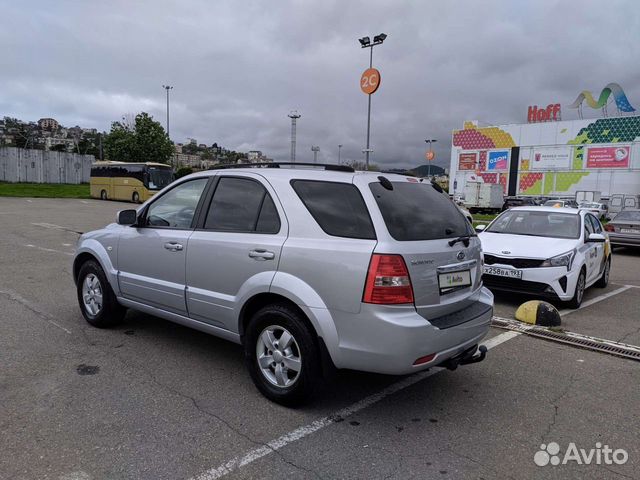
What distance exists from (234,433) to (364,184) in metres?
1.93

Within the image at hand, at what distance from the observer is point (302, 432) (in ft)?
10.5

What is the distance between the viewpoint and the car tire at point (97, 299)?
5.12 m

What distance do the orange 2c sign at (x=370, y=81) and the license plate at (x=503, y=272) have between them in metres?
17.3

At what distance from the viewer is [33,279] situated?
7.71m

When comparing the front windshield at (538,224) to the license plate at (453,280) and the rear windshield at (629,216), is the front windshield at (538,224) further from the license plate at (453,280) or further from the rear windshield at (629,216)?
the rear windshield at (629,216)

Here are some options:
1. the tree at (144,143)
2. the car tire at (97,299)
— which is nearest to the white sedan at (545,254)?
the car tire at (97,299)

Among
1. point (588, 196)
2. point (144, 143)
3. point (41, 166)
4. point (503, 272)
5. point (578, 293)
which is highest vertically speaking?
point (144, 143)

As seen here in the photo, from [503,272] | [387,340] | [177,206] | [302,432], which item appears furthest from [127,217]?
[503,272]

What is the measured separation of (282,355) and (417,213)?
145 centimetres

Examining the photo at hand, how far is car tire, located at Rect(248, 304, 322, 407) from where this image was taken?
10.9 feet

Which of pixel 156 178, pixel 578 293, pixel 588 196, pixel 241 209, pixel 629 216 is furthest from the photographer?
pixel 588 196

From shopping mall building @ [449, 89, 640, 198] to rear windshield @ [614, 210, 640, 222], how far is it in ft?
111

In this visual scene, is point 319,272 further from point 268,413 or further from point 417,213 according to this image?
point 268,413

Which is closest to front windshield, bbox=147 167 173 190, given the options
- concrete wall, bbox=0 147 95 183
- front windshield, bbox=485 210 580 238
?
concrete wall, bbox=0 147 95 183
